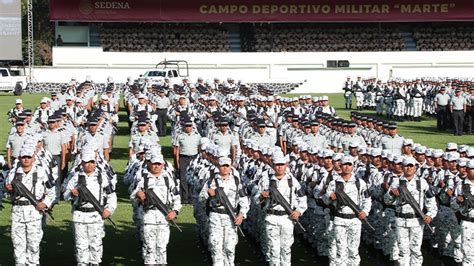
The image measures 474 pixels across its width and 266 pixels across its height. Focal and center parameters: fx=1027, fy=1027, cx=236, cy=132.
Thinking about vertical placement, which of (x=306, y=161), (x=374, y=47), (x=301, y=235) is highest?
(x=374, y=47)

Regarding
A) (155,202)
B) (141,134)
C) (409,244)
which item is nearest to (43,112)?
(141,134)

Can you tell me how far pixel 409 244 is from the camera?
1314 cm

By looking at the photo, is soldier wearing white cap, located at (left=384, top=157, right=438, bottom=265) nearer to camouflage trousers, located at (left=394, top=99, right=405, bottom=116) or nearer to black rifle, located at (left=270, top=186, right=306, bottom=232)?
black rifle, located at (left=270, top=186, right=306, bottom=232)

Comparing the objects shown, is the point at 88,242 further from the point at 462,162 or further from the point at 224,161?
the point at 462,162

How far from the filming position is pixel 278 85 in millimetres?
53406

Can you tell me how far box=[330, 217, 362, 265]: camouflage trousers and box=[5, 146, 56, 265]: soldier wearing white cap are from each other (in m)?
3.65

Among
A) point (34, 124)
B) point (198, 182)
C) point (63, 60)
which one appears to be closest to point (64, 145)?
point (34, 124)

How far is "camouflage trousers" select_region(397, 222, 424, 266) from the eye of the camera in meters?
13.1

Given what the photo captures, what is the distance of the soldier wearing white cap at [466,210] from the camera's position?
43.2ft

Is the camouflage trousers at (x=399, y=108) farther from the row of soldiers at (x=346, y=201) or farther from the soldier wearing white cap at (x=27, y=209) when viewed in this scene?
the soldier wearing white cap at (x=27, y=209)

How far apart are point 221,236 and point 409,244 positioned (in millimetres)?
2421

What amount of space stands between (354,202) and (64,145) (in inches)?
308

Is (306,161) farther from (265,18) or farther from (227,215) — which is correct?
(265,18)

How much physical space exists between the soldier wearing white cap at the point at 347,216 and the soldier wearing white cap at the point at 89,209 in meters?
2.81
